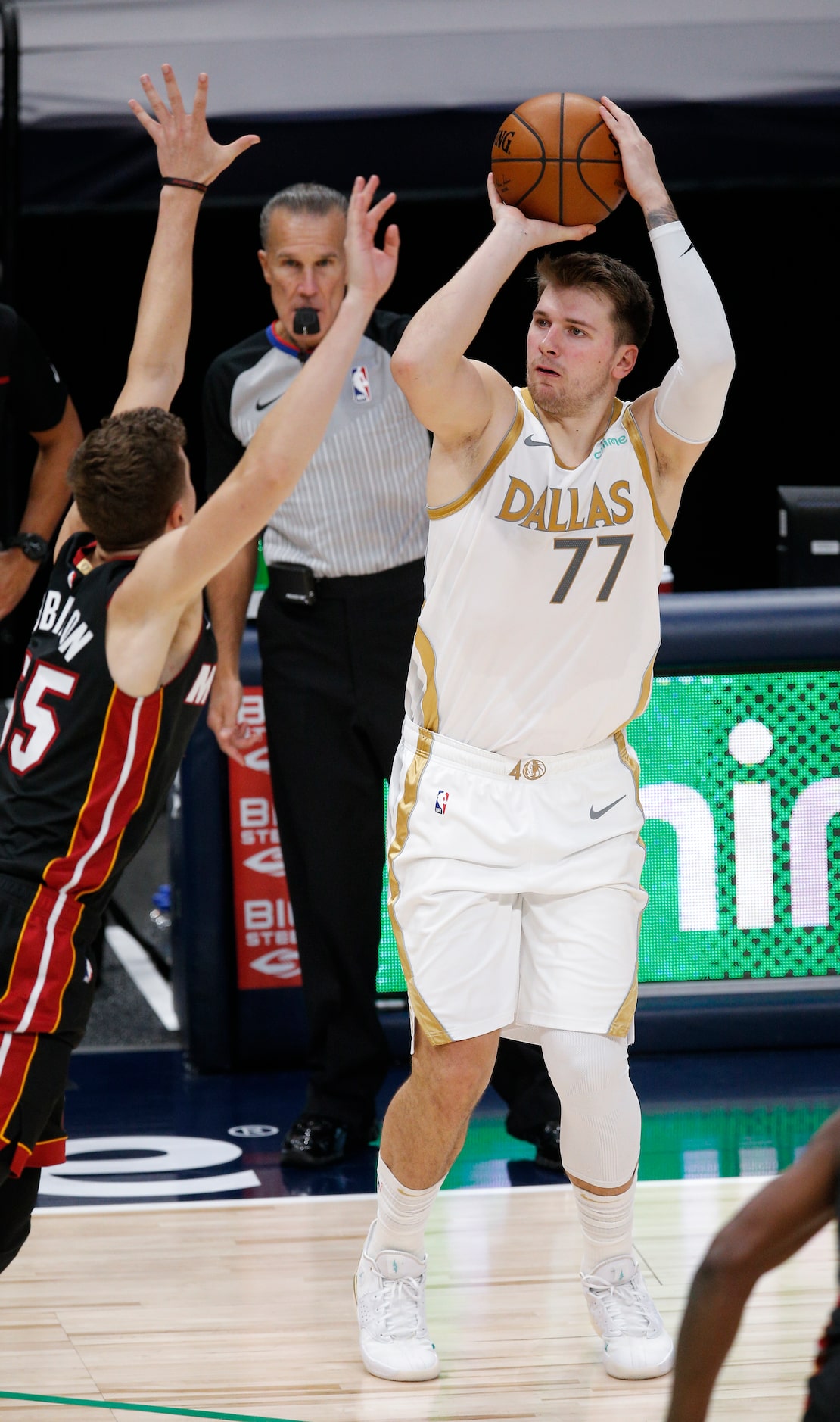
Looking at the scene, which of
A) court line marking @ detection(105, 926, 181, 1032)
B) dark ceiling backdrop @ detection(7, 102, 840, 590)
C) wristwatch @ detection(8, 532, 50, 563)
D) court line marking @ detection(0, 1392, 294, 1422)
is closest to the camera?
court line marking @ detection(0, 1392, 294, 1422)

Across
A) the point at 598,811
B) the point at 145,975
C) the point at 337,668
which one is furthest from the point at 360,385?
the point at 145,975

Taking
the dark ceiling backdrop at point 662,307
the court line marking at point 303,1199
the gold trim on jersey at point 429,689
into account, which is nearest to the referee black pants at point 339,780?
the court line marking at point 303,1199

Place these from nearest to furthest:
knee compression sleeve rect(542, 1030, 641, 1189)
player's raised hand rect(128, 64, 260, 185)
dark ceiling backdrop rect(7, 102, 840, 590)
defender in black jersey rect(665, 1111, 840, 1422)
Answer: defender in black jersey rect(665, 1111, 840, 1422)
knee compression sleeve rect(542, 1030, 641, 1189)
player's raised hand rect(128, 64, 260, 185)
dark ceiling backdrop rect(7, 102, 840, 590)

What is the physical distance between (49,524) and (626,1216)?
2.54m

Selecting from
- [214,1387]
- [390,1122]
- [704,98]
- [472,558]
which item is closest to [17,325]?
[472,558]

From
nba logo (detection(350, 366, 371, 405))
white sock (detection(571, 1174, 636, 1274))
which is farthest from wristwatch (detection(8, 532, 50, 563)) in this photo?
white sock (detection(571, 1174, 636, 1274))

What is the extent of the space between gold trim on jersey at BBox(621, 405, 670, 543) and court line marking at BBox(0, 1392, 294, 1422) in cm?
174

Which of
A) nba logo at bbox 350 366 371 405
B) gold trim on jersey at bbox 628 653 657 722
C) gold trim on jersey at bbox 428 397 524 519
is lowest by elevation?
gold trim on jersey at bbox 628 653 657 722

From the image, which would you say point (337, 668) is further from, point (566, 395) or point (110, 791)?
point (110, 791)

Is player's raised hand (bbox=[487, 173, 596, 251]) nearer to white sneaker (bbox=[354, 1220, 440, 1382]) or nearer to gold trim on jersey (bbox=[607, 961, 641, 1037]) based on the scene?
gold trim on jersey (bbox=[607, 961, 641, 1037])

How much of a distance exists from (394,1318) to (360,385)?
223 cm

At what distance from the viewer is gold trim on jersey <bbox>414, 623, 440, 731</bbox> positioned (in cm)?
343

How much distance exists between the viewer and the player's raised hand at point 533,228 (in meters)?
3.32

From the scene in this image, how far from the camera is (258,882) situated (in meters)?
5.39
